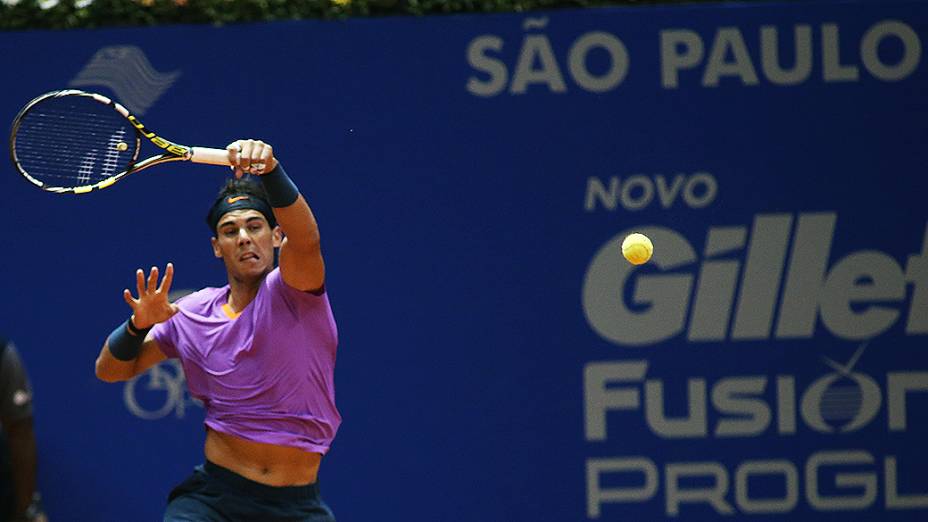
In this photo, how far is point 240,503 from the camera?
5.50m

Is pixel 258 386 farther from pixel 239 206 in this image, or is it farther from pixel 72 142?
pixel 72 142

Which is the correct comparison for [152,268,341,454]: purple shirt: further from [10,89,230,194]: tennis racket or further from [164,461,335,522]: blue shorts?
[10,89,230,194]: tennis racket

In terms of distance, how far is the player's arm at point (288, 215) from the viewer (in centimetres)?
502

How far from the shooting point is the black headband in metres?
5.72

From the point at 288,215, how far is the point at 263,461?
0.89 m

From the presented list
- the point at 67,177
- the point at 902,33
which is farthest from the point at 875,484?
the point at 67,177

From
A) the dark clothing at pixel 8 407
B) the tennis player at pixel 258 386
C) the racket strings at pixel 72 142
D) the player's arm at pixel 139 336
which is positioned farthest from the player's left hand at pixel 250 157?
the racket strings at pixel 72 142

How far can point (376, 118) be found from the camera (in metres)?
7.13

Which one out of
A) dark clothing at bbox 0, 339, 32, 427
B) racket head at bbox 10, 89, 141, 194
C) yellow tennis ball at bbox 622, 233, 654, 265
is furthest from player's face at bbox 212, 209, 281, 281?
yellow tennis ball at bbox 622, 233, 654, 265

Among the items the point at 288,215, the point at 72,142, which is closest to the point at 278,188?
the point at 288,215

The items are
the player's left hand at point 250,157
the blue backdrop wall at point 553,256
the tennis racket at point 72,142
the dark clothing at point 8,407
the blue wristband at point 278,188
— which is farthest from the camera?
the blue backdrop wall at point 553,256

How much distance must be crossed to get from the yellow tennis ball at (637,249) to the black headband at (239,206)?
1.57 metres

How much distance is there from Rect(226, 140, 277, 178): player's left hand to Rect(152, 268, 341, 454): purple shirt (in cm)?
61

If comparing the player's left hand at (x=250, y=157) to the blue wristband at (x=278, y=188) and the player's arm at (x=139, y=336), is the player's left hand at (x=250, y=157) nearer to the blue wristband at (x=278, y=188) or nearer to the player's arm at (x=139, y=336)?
the blue wristband at (x=278, y=188)
